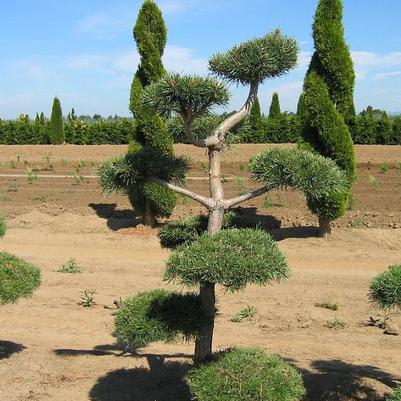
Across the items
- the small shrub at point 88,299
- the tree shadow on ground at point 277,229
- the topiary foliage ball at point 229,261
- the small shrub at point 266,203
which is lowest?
the small shrub at point 88,299

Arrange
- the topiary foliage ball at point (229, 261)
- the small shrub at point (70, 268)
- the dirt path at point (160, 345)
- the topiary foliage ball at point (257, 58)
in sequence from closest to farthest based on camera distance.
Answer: the topiary foliage ball at point (229, 261), the topiary foliage ball at point (257, 58), the dirt path at point (160, 345), the small shrub at point (70, 268)

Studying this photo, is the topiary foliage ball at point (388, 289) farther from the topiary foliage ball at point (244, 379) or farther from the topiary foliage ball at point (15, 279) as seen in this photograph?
the topiary foliage ball at point (15, 279)

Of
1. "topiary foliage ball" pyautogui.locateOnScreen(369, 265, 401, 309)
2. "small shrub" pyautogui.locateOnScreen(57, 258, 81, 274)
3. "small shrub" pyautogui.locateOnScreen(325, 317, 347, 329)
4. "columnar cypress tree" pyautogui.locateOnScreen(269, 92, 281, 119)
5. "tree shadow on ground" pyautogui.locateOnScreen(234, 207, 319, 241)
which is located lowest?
"small shrub" pyautogui.locateOnScreen(325, 317, 347, 329)

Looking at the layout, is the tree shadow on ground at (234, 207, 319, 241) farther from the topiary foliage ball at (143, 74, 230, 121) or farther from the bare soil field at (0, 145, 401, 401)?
the topiary foliage ball at (143, 74, 230, 121)

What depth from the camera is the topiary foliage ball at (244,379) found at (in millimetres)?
3762

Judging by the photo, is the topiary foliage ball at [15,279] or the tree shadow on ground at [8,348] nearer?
the topiary foliage ball at [15,279]

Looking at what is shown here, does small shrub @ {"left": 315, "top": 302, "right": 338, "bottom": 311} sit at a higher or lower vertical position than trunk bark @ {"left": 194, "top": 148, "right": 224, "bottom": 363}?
lower

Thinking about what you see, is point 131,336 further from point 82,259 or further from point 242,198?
point 82,259

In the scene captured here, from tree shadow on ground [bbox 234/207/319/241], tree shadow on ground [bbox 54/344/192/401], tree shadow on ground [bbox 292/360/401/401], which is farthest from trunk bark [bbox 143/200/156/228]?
tree shadow on ground [bbox 292/360/401/401]

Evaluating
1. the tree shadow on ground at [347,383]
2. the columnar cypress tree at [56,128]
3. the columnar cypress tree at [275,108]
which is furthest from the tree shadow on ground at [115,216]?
the columnar cypress tree at [275,108]

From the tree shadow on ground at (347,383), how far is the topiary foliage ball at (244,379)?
84 cm

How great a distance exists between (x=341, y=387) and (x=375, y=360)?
3.18 feet

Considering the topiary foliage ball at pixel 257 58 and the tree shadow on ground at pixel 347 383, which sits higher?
the topiary foliage ball at pixel 257 58

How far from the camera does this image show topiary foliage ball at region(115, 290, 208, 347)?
13.7 feet
